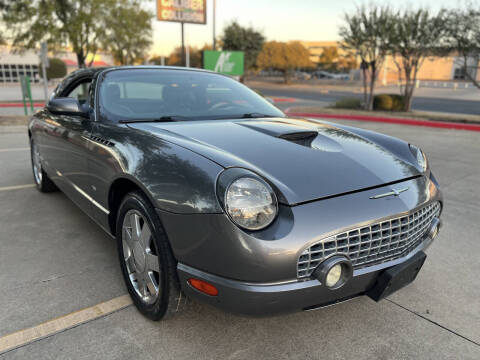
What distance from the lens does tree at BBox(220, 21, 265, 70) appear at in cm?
4184

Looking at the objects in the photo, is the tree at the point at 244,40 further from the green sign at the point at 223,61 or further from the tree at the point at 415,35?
the tree at the point at 415,35

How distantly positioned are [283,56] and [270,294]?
5100cm

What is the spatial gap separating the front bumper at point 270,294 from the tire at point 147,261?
0.48 ft

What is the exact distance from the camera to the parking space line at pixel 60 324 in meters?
2.10

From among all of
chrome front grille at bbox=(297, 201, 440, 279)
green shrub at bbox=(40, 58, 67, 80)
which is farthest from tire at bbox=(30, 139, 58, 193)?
green shrub at bbox=(40, 58, 67, 80)

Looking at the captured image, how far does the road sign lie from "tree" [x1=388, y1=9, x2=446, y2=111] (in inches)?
414

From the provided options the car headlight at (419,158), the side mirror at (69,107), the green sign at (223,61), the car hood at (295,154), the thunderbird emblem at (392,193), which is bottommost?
the thunderbird emblem at (392,193)

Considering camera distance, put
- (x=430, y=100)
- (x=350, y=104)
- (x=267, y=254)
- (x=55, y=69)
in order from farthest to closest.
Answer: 1. (x=55, y=69)
2. (x=430, y=100)
3. (x=350, y=104)
4. (x=267, y=254)

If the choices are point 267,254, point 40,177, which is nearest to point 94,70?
point 40,177

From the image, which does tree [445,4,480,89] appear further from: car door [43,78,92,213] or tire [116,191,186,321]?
tire [116,191,186,321]

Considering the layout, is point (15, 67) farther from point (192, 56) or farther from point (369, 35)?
point (369, 35)

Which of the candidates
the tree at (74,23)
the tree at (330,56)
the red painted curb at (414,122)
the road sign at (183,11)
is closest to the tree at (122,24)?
the tree at (74,23)

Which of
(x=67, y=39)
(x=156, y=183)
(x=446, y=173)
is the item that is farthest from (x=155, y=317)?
(x=67, y=39)

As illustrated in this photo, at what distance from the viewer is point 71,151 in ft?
10.7
